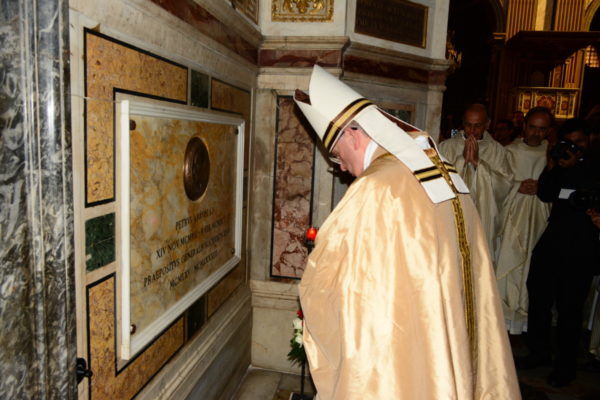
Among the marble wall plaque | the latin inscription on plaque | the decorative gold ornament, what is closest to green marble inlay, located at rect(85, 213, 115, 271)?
the marble wall plaque

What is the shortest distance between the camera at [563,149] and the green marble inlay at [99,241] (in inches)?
120

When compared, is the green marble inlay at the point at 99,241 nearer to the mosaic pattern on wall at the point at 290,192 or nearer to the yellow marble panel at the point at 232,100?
the yellow marble panel at the point at 232,100

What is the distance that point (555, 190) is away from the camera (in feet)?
10.4

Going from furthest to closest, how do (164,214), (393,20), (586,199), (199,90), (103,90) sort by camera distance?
(393,20), (586,199), (199,90), (164,214), (103,90)

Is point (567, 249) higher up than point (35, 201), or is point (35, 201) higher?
point (35, 201)

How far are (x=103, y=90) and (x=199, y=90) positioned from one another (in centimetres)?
78

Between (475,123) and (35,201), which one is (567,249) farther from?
(35,201)

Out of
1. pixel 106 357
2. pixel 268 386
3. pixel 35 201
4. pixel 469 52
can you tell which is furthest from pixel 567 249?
pixel 469 52

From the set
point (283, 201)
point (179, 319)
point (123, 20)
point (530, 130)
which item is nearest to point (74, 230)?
point (123, 20)

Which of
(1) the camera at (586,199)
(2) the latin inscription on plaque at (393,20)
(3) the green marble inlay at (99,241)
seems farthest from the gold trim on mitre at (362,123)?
(2) the latin inscription on plaque at (393,20)

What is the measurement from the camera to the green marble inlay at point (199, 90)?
2090 millimetres

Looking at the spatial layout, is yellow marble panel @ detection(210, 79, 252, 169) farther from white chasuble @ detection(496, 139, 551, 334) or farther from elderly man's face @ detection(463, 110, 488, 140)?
white chasuble @ detection(496, 139, 551, 334)

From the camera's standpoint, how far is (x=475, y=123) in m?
3.81

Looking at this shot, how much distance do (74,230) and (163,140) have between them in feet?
2.00
